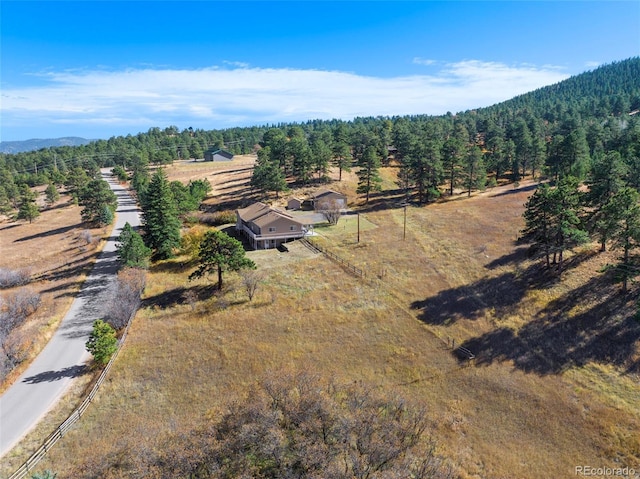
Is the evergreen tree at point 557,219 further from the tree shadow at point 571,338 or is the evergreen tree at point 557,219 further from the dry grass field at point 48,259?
the dry grass field at point 48,259

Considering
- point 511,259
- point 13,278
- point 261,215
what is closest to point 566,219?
point 511,259

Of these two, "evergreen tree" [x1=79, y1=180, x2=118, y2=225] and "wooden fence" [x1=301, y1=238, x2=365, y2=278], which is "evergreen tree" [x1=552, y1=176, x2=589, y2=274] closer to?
"wooden fence" [x1=301, y1=238, x2=365, y2=278]

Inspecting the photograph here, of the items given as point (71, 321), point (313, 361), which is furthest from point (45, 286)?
point (313, 361)

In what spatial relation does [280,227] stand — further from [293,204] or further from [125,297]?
[125,297]

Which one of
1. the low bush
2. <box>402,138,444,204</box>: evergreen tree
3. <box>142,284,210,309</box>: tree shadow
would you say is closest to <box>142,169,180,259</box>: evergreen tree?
<box>142,284,210,309</box>: tree shadow

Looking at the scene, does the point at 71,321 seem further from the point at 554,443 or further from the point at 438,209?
the point at 438,209
